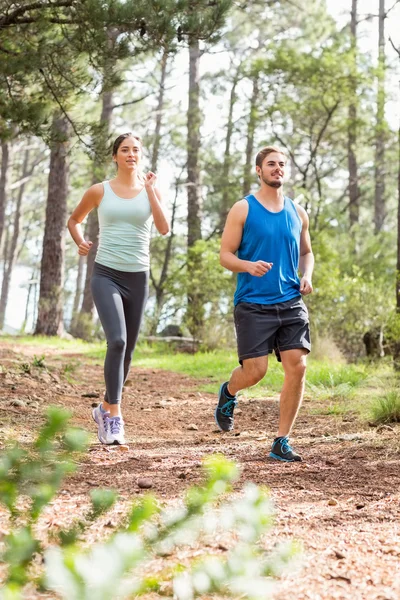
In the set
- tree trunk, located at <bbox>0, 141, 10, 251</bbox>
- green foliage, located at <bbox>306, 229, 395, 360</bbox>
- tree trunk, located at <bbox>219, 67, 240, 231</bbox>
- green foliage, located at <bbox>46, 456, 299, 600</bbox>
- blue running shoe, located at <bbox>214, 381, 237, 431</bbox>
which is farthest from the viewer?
tree trunk, located at <bbox>0, 141, 10, 251</bbox>

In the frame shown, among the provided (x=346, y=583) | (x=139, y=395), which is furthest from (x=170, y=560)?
(x=139, y=395)

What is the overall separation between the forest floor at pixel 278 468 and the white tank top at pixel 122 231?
1.25 metres

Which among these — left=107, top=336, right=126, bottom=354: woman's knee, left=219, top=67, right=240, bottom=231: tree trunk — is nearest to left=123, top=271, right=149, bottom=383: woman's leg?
left=107, top=336, right=126, bottom=354: woman's knee

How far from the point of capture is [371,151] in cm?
3145

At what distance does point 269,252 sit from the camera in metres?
4.56

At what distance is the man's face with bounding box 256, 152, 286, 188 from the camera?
15.2 feet

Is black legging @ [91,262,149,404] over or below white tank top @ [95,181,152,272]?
below

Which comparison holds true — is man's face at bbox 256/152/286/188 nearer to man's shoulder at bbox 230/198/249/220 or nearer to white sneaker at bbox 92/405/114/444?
man's shoulder at bbox 230/198/249/220

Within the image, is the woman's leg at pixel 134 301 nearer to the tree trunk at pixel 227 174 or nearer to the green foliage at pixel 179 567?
the green foliage at pixel 179 567

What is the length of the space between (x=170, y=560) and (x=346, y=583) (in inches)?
22.7

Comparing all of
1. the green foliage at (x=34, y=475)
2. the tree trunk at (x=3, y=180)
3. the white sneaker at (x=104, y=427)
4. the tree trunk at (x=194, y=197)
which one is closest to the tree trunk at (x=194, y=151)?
the tree trunk at (x=194, y=197)

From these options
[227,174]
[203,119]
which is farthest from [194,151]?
[227,174]

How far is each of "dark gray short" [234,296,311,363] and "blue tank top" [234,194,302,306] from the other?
5 centimetres

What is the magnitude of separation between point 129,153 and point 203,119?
15.5 metres
